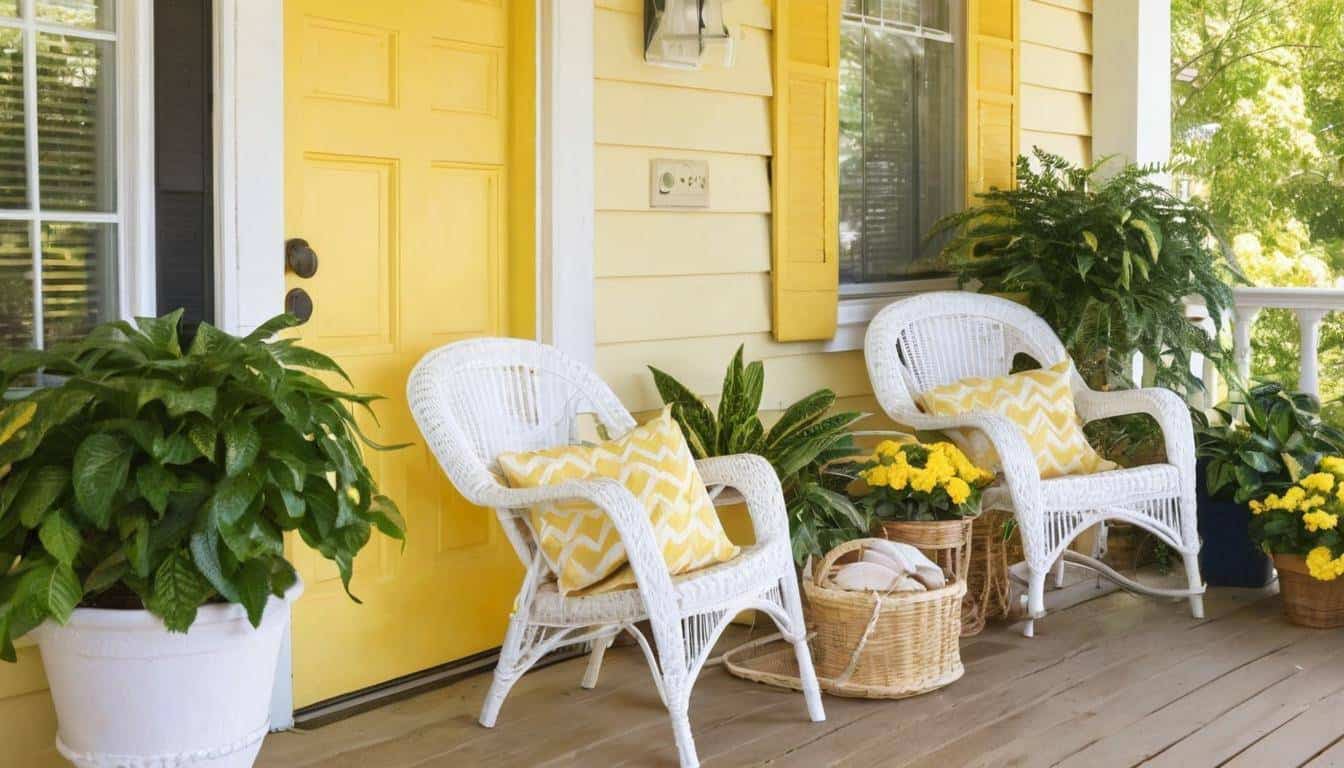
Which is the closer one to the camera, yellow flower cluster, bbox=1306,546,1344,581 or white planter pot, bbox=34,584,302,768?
white planter pot, bbox=34,584,302,768

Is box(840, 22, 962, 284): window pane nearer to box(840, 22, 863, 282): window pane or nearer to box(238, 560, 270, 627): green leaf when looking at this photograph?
box(840, 22, 863, 282): window pane

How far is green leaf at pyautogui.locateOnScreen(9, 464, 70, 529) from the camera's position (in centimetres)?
221

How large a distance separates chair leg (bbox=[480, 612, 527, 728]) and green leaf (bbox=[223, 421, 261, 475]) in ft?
2.95

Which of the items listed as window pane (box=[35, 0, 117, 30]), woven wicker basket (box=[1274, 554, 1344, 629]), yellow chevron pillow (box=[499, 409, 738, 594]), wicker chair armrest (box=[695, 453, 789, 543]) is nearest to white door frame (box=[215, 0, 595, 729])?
Result: window pane (box=[35, 0, 117, 30])

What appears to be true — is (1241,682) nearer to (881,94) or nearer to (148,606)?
(881,94)

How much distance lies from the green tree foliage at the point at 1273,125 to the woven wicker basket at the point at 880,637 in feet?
32.8

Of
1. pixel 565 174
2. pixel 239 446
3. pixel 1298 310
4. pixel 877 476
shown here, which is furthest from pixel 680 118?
pixel 1298 310

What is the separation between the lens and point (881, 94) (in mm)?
4621

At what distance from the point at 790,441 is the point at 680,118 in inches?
35.4

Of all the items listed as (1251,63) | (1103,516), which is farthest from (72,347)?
(1251,63)

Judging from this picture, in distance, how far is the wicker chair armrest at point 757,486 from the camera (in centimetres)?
308

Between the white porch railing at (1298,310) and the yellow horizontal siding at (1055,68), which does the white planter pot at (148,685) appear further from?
the yellow horizontal siding at (1055,68)

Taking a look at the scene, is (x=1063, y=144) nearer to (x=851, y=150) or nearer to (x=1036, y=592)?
(x=851, y=150)

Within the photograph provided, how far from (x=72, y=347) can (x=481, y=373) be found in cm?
104
